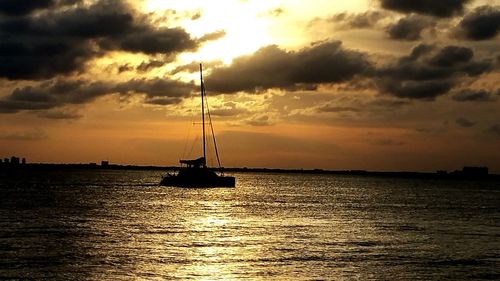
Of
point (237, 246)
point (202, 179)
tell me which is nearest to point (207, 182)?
point (202, 179)

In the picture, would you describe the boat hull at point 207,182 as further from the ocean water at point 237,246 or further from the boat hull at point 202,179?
the ocean water at point 237,246

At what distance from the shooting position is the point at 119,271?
5181 centimetres

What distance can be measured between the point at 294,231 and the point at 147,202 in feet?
196

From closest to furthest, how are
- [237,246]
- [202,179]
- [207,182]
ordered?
[237,246]
[207,182]
[202,179]

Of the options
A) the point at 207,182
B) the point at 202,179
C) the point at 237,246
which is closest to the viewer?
the point at 237,246

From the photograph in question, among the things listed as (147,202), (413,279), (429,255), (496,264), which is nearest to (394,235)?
(429,255)

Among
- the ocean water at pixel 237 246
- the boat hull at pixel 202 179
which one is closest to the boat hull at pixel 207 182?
the boat hull at pixel 202 179

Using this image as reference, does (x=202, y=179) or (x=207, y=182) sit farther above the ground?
(x=202, y=179)

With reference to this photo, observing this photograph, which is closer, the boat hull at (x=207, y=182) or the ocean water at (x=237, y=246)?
the ocean water at (x=237, y=246)

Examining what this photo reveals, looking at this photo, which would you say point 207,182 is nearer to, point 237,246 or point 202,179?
point 202,179

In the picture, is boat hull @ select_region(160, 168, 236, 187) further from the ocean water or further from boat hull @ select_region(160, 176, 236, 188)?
the ocean water

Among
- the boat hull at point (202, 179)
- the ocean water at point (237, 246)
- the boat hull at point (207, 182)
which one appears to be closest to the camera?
the ocean water at point (237, 246)

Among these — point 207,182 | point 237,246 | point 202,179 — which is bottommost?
point 237,246

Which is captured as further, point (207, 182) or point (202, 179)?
point (202, 179)
